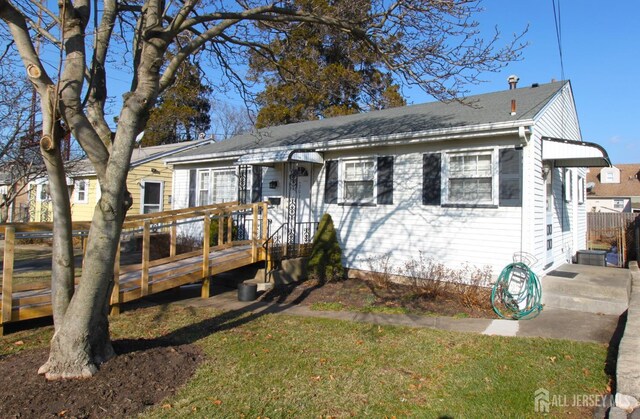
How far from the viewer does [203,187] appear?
13.9 meters

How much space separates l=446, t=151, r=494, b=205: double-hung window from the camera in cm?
812

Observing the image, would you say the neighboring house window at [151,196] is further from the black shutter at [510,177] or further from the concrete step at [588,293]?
the concrete step at [588,293]

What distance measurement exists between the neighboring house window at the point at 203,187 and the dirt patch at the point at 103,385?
358 inches

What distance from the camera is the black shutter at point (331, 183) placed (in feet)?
33.9

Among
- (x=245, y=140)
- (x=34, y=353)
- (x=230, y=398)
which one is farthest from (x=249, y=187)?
(x=230, y=398)

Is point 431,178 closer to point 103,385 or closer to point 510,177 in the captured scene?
point 510,177

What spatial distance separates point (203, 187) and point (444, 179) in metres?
8.11

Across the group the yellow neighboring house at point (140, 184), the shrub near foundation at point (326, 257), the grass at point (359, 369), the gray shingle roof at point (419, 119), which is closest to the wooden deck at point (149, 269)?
the grass at point (359, 369)

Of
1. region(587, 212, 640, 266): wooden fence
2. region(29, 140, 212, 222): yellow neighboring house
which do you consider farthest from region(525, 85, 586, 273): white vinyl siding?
region(29, 140, 212, 222): yellow neighboring house

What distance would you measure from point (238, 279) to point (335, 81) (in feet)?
15.9

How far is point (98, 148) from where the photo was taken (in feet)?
14.2

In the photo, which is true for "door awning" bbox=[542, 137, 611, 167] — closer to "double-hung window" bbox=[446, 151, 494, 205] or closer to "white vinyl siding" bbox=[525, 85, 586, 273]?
"white vinyl siding" bbox=[525, 85, 586, 273]

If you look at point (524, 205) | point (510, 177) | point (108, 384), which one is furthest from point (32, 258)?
point (524, 205)

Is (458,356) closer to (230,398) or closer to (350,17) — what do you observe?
(230,398)
